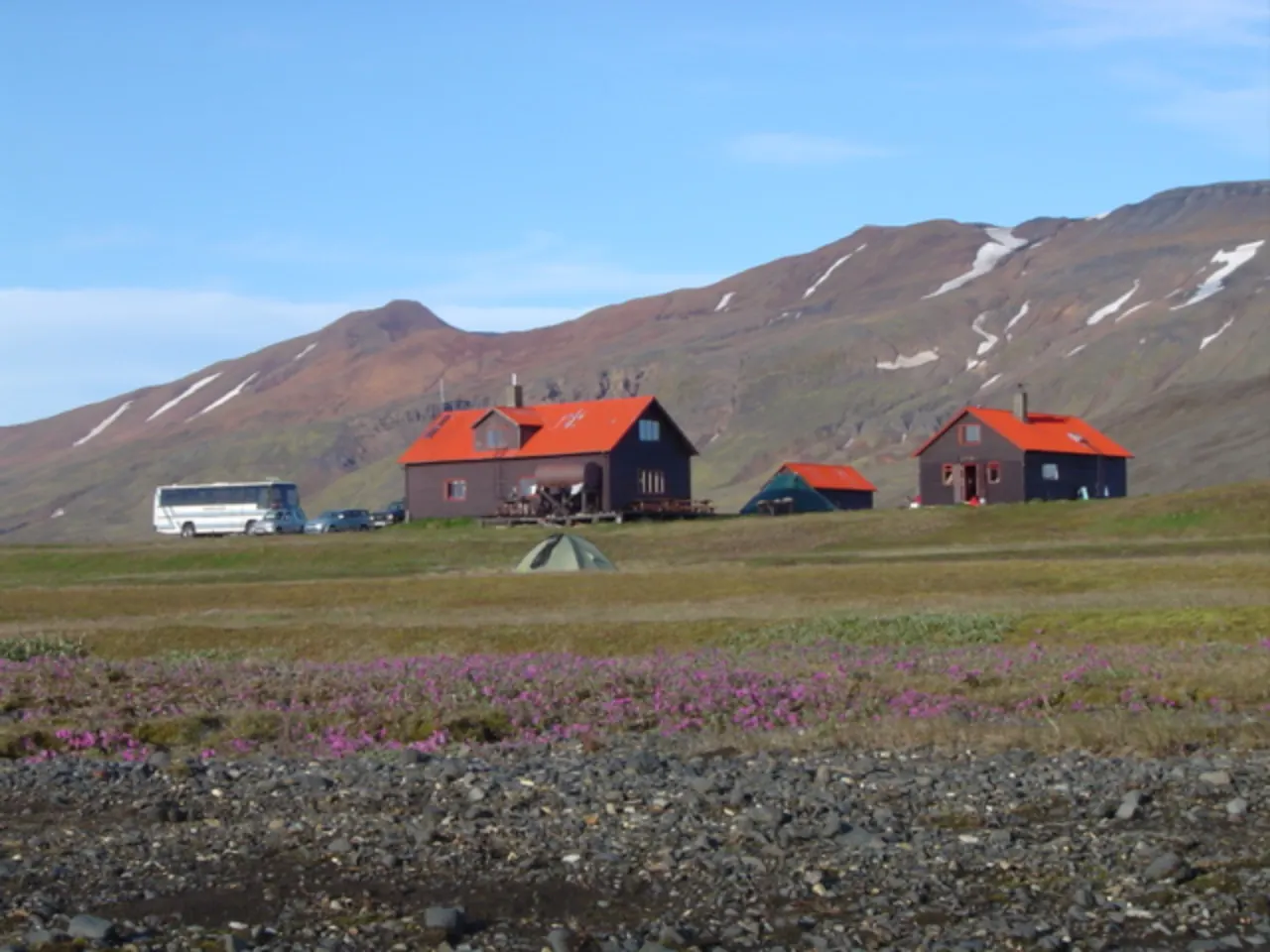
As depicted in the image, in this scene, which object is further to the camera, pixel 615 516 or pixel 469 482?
pixel 469 482

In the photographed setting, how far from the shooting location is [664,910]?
12.8 meters

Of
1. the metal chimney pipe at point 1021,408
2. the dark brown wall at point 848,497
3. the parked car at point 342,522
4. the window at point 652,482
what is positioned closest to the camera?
the window at point 652,482

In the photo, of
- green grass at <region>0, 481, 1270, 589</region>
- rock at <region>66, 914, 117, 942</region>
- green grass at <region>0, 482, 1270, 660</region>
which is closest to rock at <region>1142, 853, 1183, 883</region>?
rock at <region>66, 914, 117, 942</region>

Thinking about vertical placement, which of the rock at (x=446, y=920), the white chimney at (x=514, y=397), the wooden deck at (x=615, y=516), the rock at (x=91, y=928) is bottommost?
the rock at (x=446, y=920)

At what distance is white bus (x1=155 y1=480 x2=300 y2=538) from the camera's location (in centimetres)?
12550

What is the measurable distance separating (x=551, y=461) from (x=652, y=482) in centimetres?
754

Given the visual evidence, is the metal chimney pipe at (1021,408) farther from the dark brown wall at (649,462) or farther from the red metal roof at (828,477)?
the dark brown wall at (649,462)

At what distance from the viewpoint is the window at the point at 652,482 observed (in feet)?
382

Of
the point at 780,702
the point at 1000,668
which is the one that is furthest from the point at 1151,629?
the point at 780,702

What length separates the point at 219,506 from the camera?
127375 millimetres

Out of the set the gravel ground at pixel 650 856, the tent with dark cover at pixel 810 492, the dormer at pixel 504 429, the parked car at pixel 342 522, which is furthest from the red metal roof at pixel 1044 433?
the gravel ground at pixel 650 856

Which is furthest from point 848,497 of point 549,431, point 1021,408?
point 549,431

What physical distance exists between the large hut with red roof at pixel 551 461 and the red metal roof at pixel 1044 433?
23437 millimetres

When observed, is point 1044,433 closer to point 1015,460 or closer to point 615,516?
point 1015,460
